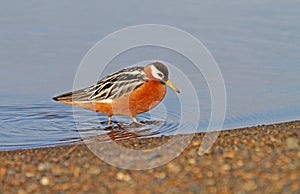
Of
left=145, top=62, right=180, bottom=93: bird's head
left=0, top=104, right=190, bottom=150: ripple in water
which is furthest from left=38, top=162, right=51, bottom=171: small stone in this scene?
left=145, top=62, right=180, bottom=93: bird's head

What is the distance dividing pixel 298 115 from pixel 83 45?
5.83m

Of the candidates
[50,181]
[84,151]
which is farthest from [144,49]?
[50,181]

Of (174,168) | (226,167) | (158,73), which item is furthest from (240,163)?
(158,73)

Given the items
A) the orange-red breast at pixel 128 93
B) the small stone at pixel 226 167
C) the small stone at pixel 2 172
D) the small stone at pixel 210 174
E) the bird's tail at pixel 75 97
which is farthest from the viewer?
the bird's tail at pixel 75 97

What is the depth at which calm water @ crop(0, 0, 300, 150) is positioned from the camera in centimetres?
1245

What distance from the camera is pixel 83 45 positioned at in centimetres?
1688

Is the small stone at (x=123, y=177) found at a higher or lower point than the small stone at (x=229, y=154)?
higher

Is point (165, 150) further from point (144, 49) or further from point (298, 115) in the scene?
point (144, 49)

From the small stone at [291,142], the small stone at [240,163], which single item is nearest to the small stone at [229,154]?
the small stone at [240,163]

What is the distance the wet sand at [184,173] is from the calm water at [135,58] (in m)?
3.34

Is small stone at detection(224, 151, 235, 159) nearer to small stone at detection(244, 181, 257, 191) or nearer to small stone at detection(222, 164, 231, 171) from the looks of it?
small stone at detection(222, 164, 231, 171)

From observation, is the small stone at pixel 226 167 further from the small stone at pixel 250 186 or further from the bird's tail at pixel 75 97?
the bird's tail at pixel 75 97

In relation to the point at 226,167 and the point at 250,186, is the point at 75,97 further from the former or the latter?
the point at 250,186

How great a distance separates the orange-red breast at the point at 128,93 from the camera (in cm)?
1147
